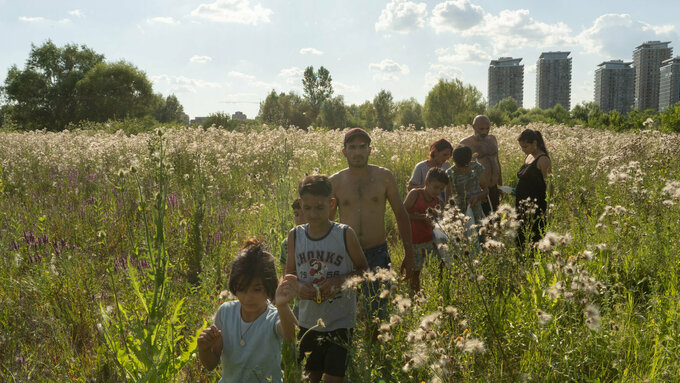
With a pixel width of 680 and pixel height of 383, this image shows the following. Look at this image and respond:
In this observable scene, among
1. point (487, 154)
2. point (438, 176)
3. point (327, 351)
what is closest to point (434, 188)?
point (438, 176)

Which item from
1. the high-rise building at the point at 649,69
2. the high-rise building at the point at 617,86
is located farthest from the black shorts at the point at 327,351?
the high-rise building at the point at 617,86

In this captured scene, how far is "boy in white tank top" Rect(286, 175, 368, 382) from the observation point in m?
2.72

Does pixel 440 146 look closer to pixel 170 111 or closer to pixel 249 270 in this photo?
pixel 249 270

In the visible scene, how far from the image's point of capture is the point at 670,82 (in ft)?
327

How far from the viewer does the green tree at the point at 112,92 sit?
43.4m

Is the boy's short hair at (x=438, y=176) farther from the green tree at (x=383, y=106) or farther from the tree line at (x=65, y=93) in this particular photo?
the green tree at (x=383, y=106)

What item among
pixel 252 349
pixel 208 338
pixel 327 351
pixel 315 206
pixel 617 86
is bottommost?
pixel 327 351

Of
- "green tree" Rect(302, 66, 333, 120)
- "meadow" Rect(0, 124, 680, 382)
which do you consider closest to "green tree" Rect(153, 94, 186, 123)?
"green tree" Rect(302, 66, 333, 120)

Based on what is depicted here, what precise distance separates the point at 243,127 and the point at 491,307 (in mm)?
14661

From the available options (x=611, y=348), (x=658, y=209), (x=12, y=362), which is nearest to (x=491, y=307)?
(x=611, y=348)

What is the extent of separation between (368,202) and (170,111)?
285ft

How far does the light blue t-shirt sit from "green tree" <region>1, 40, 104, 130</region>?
1938 inches

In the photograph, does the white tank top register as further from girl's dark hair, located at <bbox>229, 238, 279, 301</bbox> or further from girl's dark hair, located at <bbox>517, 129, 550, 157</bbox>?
girl's dark hair, located at <bbox>517, 129, 550, 157</bbox>

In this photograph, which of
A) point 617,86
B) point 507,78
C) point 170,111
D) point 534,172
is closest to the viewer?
point 534,172
